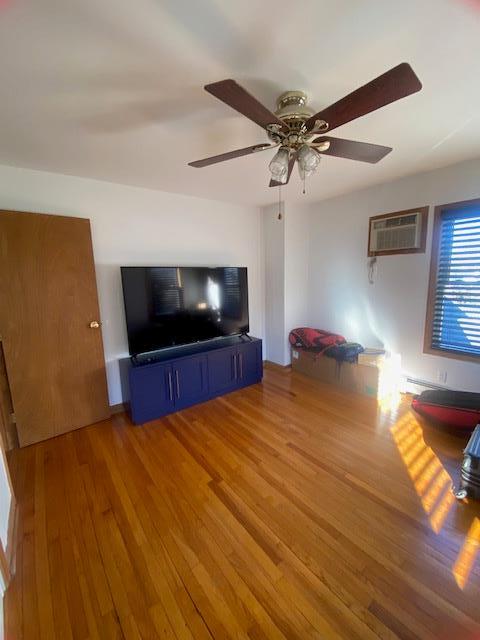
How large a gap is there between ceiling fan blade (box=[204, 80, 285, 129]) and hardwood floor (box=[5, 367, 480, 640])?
2.10m

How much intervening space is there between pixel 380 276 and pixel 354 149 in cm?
190

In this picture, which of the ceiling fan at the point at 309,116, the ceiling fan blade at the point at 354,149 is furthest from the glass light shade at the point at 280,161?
the ceiling fan blade at the point at 354,149

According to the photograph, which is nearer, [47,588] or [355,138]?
[47,588]

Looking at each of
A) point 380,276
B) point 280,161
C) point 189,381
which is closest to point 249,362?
point 189,381

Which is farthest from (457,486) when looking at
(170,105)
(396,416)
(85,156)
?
(85,156)

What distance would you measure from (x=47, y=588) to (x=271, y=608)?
1049 millimetres

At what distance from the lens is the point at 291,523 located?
58.7 inches

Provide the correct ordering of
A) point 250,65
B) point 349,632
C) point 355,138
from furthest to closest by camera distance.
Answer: point 355,138, point 250,65, point 349,632

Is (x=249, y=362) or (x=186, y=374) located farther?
(x=249, y=362)

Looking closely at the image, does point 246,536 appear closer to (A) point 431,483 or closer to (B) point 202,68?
(A) point 431,483

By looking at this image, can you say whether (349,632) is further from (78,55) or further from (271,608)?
(78,55)

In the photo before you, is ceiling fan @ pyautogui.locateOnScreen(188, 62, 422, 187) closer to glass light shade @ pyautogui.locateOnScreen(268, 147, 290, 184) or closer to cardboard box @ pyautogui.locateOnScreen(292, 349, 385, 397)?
glass light shade @ pyautogui.locateOnScreen(268, 147, 290, 184)

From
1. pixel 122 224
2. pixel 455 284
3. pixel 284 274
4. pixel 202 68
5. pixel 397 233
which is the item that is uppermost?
pixel 202 68

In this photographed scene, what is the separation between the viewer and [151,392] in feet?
8.38
